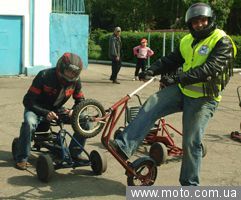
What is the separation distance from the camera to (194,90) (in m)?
5.25

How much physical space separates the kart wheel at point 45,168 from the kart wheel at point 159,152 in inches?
61.5

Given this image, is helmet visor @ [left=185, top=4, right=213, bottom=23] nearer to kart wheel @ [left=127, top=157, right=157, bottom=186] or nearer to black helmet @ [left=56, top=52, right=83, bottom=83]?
black helmet @ [left=56, top=52, right=83, bottom=83]

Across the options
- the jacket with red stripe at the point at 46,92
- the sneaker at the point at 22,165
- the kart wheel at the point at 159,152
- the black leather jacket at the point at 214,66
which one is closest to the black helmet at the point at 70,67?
the jacket with red stripe at the point at 46,92

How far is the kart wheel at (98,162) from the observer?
6149 mm

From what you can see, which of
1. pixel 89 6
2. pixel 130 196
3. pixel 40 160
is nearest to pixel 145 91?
pixel 40 160

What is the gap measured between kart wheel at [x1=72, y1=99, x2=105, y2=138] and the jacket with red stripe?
77cm

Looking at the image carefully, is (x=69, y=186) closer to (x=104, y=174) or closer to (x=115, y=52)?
(x=104, y=174)

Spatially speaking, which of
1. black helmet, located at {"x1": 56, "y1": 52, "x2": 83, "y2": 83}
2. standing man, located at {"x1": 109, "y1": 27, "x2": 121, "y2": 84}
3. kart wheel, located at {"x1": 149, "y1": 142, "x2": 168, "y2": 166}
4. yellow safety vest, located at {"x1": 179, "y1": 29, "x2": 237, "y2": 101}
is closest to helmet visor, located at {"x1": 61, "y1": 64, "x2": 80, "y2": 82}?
black helmet, located at {"x1": 56, "y1": 52, "x2": 83, "y2": 83}

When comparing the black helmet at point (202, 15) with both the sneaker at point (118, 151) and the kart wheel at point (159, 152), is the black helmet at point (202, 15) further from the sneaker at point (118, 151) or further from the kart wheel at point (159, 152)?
the kart wheel at point (159, 152)

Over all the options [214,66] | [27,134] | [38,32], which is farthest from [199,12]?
[38,32]

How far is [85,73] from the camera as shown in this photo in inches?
Result: 789

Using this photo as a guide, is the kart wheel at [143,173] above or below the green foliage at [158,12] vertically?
below

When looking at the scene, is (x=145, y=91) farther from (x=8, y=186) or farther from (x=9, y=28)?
(x=8, y=186)

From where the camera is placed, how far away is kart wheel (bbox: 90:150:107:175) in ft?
20.2
